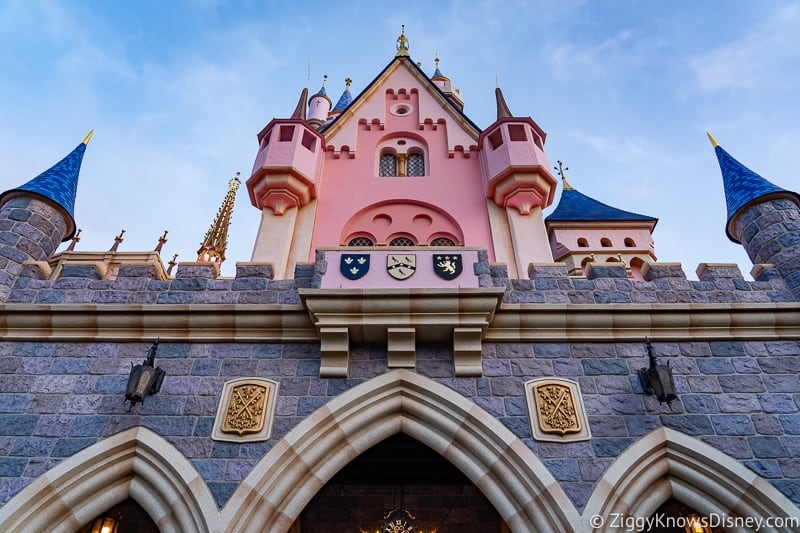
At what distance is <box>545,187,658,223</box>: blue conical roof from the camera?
14398mm

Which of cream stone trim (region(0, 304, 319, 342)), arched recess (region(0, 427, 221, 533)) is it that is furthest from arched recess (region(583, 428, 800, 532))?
arched recess (region(0, 427, 221, 533))

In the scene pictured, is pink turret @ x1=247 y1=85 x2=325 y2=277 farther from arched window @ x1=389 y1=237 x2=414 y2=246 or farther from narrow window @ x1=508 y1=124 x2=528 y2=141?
narrow window @ x1=508 y1=124 x2=528 y2=141

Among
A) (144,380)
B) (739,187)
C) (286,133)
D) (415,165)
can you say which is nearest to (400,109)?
(415,165)

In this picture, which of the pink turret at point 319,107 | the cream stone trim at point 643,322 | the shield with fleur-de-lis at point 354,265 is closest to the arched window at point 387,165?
the shield with fleur-de-lis at point 354,265

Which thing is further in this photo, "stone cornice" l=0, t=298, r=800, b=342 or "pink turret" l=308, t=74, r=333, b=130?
"pink turret" l=308, t=74, r=333, b=130

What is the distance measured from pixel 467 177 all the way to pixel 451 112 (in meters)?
2.19

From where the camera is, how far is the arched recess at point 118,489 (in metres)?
4.69

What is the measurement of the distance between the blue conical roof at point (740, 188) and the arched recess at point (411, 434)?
495 centimetres

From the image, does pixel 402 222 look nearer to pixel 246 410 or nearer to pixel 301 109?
pixel 301 109

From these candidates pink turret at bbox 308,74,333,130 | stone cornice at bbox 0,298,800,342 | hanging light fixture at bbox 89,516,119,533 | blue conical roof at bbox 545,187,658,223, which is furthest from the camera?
pink turret at bbox 308,74,333,130

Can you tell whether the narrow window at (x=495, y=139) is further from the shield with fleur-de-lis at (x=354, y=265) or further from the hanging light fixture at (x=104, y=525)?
the hanging light fixture at (x=104, y=525)

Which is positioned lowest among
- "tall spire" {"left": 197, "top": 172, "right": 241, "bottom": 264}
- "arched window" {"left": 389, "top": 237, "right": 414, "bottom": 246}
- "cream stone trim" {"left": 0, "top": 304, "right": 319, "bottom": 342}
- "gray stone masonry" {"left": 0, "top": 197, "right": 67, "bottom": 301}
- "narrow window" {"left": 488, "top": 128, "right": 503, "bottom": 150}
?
"cream stone trim" {"left": 0, "top": 304, "right": 319, "bottom": 342}

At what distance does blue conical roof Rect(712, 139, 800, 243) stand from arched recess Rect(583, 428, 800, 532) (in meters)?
3.82

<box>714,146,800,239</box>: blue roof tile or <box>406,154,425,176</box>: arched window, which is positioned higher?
<box>406,154,425,176</box>: arched window
